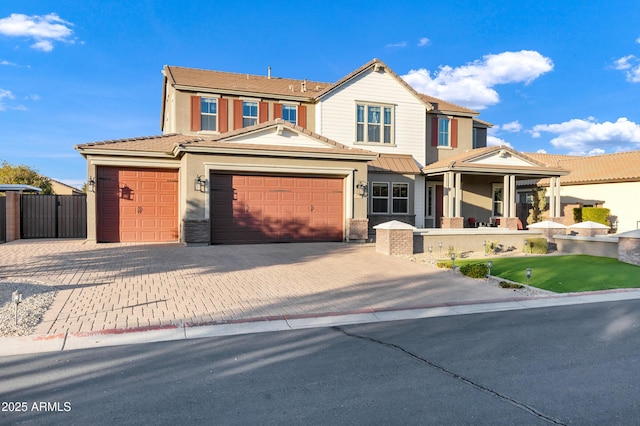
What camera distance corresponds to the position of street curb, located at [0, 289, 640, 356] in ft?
20.4

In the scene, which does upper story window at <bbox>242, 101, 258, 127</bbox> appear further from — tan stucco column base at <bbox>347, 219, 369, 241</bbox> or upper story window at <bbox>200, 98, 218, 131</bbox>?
tan stucco column base at <bbox>347, 219, 369, 241</bbox>

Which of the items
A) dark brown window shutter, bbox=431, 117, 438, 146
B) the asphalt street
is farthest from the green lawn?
dark brown window shutter, bbox=431, 117, 438, 146

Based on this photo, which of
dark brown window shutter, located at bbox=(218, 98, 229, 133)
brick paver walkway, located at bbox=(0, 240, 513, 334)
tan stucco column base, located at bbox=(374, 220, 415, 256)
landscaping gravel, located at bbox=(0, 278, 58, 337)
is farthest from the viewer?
dark brown window shutter, located at bbox=(218, 98, 229, 133)

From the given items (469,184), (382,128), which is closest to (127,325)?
(382,128)

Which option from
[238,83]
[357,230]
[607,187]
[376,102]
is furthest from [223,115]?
[607,187]

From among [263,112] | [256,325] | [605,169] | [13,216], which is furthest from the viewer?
[605,169]

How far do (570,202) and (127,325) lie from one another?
31404mm

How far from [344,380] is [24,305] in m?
6.07

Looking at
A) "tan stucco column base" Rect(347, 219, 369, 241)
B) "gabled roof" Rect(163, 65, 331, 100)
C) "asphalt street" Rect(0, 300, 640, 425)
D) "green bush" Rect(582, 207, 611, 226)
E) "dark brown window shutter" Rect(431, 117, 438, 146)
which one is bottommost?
"asphalt street" Rect(0, 300, 640, 425)

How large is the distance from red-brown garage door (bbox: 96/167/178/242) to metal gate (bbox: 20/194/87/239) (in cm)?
355

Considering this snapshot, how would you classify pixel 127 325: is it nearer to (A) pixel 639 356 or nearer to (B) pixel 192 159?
(A) pixel 639 356

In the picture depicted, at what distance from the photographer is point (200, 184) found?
54.6ft

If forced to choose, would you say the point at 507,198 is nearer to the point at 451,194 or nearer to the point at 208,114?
the point at 451,194

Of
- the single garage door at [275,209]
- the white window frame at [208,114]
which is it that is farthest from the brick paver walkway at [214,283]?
the white window frame at [208,114]
